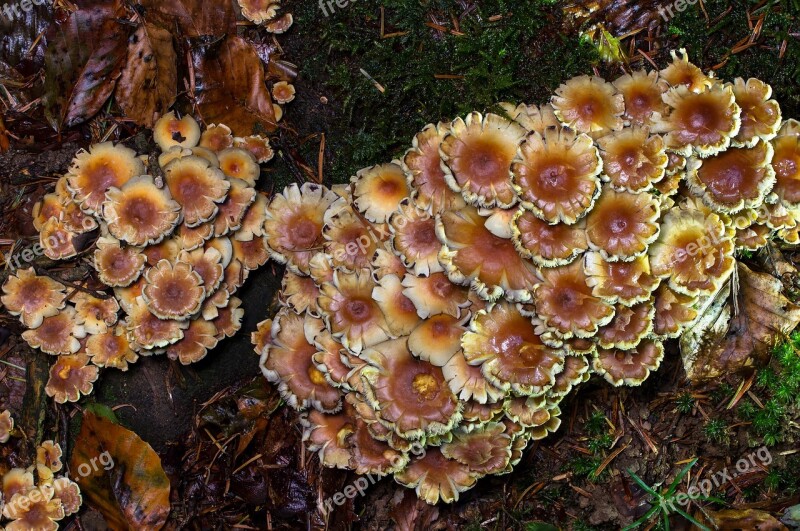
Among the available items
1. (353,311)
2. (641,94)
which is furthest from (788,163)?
(353,311)

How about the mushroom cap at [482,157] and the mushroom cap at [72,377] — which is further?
the mushroom cap at [72,377]

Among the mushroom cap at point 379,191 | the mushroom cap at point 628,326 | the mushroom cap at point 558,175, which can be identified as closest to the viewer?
the mushroom cap at point 558,175

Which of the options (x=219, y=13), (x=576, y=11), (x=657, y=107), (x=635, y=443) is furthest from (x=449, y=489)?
(x=219, y=13)

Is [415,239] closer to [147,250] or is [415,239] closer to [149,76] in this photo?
[147,250]

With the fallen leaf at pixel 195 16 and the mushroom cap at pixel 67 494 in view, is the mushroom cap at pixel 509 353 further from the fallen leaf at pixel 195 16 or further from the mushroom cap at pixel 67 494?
the mushroom cap at pixel 67 494

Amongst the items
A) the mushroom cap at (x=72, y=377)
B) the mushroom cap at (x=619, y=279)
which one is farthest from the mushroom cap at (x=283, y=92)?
the mushroom cap at (x=619, y=279)
